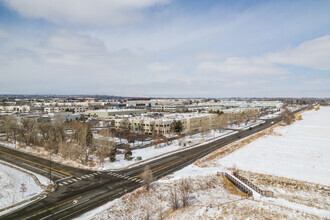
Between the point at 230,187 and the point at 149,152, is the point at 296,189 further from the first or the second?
the point at 149,152

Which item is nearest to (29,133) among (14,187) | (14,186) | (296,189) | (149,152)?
(14,186)

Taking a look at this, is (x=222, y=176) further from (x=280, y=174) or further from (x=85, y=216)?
(x=85, y=216)

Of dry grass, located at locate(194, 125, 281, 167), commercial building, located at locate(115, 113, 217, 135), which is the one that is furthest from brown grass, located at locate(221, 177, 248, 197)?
commercial building, located at locate(115, 113, 217, 135)

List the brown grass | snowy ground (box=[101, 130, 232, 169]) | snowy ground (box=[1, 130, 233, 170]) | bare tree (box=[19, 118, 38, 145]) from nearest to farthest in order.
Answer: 1. the brown grass
2. snowy ground (box=[1, 130, 233, 170])
3. snowy ground (box=[101, 130, 232, 169])
4. bare tree (box=[19, 118, 38, 145])

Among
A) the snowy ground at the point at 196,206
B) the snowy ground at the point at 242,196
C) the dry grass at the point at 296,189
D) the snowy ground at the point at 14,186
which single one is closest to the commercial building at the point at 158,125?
the snowy ground at the point at 242,196

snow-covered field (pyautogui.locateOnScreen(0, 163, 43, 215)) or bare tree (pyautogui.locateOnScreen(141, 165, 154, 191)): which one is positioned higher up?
bare tree (pyautogui.locateOnScreen(141, 165, 154, 191))

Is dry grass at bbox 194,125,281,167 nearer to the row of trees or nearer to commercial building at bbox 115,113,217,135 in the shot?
commercial building at bbox 115,113,217,135
